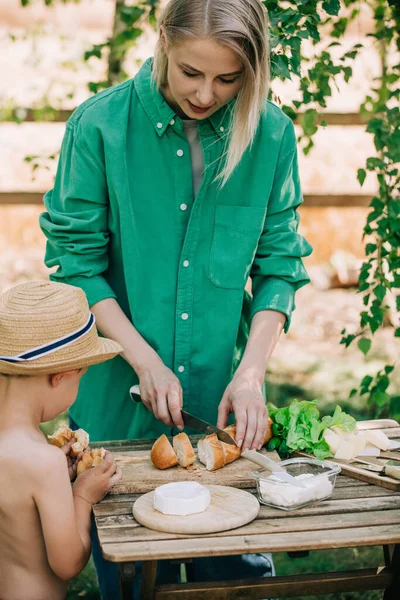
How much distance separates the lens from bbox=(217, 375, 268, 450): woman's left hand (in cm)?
254

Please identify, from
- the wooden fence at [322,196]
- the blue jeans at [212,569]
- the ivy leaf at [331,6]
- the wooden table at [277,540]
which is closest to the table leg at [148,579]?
the wooden table at [277,540]

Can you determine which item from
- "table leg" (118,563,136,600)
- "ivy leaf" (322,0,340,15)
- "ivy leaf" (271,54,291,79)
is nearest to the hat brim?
"table leg" (118,563,136,600)

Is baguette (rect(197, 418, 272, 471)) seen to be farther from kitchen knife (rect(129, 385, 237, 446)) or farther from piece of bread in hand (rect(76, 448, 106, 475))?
piece of bread in hand (rect(76, 448, 106, 475))

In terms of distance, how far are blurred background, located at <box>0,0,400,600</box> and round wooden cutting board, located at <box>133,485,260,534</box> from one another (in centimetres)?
215

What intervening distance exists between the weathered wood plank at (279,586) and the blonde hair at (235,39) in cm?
124

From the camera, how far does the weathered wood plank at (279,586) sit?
214cm

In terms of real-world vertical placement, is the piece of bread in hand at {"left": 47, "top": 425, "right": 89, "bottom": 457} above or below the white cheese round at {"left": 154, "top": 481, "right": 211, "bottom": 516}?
below

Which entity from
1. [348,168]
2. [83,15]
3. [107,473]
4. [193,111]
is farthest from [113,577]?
[83,15]

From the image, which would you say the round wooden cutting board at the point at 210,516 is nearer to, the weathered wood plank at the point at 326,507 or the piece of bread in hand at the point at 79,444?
the weathered wood plank at the point at 326,507

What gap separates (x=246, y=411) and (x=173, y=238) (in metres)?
0.62

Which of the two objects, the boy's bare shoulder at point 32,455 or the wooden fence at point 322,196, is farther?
the wooden fence at point 322,196

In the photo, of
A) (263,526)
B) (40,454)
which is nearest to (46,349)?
(40,454)

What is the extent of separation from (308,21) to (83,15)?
27.8 ft

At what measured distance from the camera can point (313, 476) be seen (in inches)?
Answer: 88.5
